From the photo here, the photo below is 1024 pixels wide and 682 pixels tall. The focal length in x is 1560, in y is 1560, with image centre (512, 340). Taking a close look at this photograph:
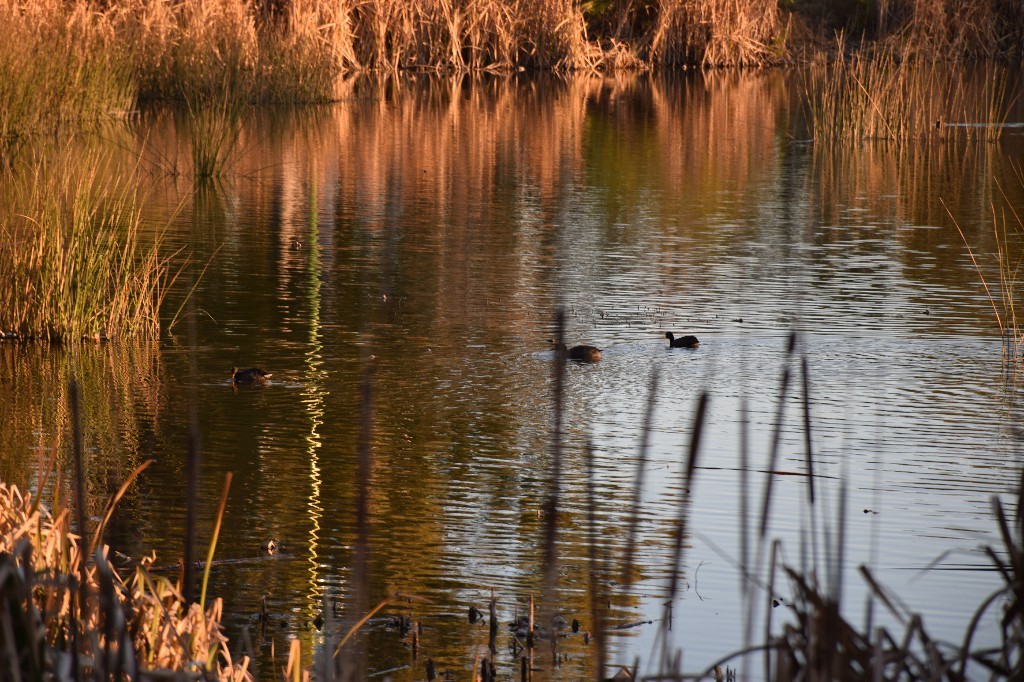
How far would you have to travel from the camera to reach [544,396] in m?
7.94

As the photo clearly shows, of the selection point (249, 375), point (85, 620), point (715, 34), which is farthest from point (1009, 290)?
point (715, 34)

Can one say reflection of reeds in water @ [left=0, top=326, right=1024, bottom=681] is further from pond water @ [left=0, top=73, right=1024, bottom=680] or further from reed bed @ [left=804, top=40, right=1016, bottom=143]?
reed bed @ [left=804, top=40, right=1016, bottom=143]

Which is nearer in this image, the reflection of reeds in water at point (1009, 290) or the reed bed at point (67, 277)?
the reed bed at point (67, 277)

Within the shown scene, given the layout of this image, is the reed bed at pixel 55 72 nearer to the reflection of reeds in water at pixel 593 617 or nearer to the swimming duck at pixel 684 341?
the swimming duck at pixel 684 341

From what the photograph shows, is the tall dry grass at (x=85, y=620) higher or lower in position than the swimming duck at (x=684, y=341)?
higher

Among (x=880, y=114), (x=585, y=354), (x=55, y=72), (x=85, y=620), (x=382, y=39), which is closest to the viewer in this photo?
(x=85, y=620)

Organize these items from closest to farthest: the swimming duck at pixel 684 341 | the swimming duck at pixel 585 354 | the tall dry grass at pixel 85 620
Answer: the tall dry grass at pixel 85 620, the swimming duck at pixel 585 354, the swimming duck at pixel 684 341

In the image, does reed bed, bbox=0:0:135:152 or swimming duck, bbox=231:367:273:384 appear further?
reed bed, bbox=0:0:135:152

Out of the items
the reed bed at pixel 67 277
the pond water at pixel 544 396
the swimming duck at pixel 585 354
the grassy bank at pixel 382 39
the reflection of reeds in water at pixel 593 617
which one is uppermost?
the grassy bank at pixel 382 39

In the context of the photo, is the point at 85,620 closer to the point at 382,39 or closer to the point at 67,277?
the point at 67,277

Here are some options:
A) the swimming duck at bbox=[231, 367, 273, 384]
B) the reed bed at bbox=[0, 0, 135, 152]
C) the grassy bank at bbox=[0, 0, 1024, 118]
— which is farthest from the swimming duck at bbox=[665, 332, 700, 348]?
the grassy bank at bbox=[0, 0, 1024, 118]

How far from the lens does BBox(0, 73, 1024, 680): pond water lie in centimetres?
511

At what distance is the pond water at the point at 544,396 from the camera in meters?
5.11

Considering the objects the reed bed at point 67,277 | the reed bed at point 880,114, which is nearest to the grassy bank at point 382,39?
the reed bed at point 880,114
